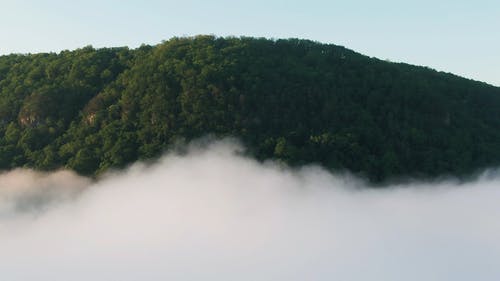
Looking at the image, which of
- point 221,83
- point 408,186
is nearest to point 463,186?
point 408,186

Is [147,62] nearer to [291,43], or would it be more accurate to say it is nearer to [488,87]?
[291,43]

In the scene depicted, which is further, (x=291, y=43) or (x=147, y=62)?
(x=291, y=43)

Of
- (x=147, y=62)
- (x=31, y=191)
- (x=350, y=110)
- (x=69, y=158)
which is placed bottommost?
(x=31, y=191)

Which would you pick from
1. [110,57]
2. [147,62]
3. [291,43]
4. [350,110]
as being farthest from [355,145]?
[110,57]

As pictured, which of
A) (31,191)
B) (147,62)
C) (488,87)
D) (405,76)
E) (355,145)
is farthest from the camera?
(488,87)

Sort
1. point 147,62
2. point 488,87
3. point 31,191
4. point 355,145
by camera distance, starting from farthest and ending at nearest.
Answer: point 488,87, point 147,62, point 355,145, point 31,191

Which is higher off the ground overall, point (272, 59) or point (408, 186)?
point (272, 59)

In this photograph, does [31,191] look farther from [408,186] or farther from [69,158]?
[408,186]
